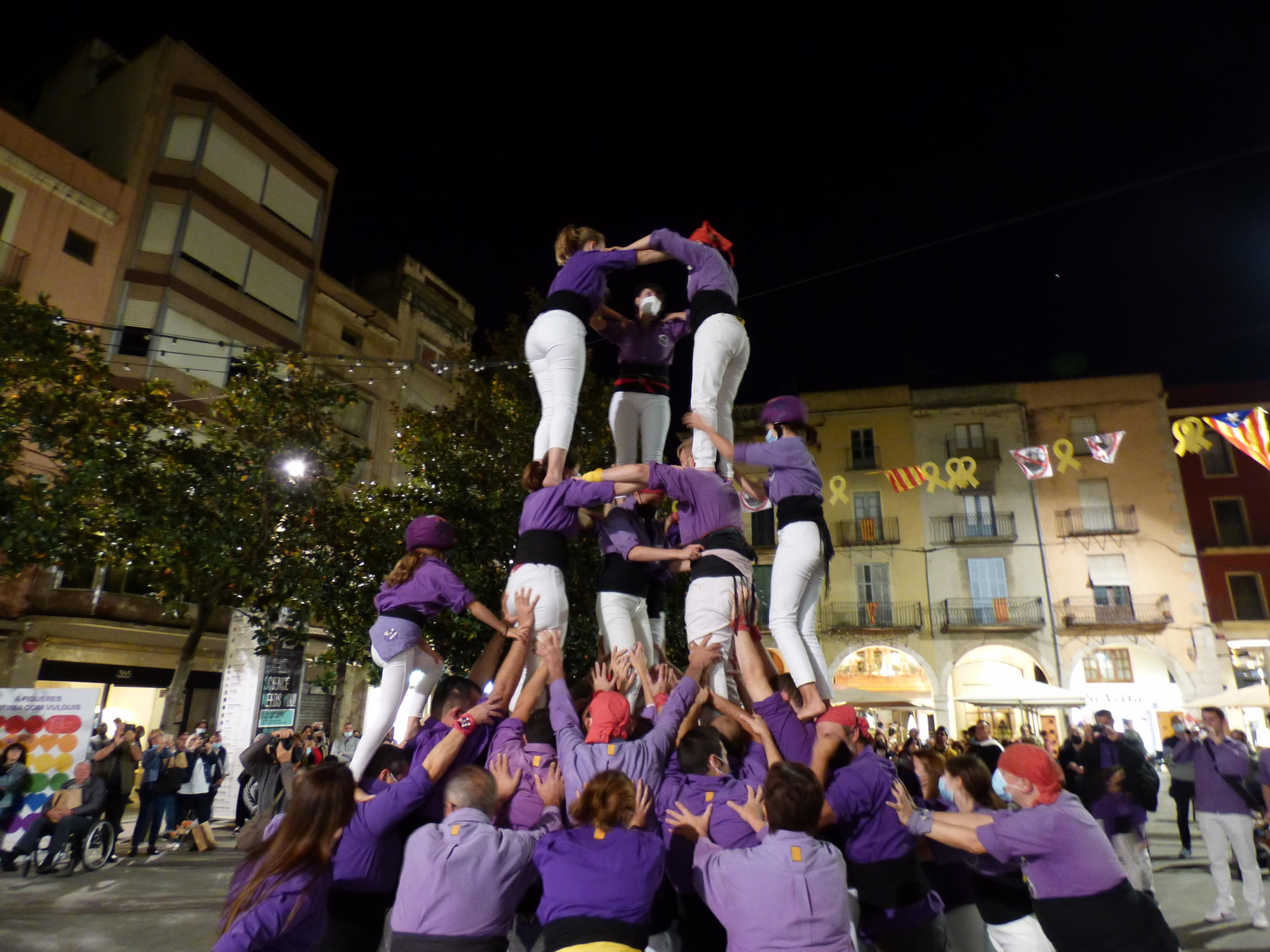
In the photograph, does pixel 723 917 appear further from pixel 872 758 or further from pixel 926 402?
pixel 926 402

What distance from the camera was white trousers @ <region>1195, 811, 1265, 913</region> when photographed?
802 cm

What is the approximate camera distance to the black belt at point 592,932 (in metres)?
3.21

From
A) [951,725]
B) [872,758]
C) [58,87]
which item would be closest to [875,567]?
[951,725]

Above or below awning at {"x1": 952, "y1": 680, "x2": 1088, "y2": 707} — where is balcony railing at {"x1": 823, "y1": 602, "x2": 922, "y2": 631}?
above

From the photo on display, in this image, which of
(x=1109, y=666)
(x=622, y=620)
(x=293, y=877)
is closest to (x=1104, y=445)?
(x=1109, y=666)

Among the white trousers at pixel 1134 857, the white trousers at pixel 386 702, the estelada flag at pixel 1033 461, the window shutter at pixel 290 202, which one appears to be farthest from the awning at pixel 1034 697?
the window shutter at pixel 290 202

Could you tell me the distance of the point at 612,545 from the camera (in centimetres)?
625

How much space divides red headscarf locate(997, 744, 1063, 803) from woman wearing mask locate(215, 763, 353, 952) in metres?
2.90

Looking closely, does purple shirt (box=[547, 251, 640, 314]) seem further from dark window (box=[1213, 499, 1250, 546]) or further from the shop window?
dark window (box=[1213, 499, 1250, 546])

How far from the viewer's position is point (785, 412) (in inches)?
246

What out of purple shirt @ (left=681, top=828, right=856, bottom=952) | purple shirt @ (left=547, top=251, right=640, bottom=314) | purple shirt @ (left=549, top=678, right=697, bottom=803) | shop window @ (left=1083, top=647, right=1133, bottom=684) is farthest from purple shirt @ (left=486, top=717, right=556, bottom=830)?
shop window @ (left=1083, top=647, right=1133, bottom=684)

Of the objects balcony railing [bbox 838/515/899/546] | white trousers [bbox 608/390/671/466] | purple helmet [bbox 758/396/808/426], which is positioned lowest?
purple helmet [bbox 758/396/808/426]

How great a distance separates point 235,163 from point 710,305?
22782 millimetres

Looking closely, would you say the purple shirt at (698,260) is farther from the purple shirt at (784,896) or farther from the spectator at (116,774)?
the spectator at (116,774)
